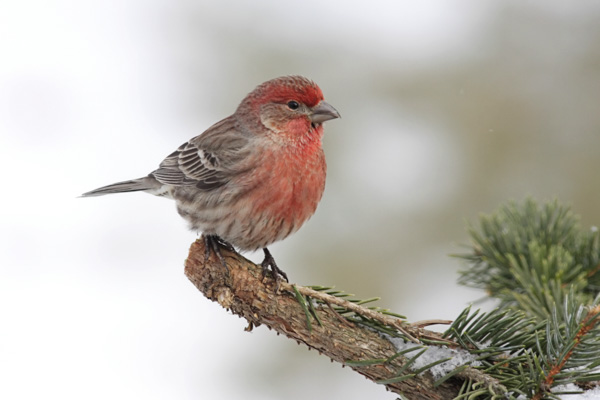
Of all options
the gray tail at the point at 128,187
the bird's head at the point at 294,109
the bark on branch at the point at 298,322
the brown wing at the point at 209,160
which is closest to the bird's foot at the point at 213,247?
the bark on branch at the point at 298,322

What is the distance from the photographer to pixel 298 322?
2.38m

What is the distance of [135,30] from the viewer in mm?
6992

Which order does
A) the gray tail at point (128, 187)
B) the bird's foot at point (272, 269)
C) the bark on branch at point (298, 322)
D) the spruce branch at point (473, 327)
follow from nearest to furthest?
1. the spruce branch at point (473, 327)
2. the bark on branch at point (298, 322)
3. the bird's foot at point (272, 269)
4. the gray tail at point (128, 187)

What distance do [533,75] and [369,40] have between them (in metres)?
1.43

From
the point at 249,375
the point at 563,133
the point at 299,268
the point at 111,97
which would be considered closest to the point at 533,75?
the point at 563,133

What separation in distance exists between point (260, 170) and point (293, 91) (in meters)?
0.47

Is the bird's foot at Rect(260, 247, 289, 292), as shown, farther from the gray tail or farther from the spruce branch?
the gray tail

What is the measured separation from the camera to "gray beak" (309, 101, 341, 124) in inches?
139

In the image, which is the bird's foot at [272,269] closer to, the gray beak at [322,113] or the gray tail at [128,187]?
the gray beak at [322,113]

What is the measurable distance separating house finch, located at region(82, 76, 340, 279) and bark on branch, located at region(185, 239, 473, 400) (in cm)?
50

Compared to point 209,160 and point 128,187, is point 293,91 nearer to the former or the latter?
point 209,160

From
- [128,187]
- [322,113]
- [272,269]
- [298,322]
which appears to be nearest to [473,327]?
[298,322]

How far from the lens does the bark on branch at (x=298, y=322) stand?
2213mm

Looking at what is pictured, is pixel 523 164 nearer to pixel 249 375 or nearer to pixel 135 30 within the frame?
pixel 249 375
